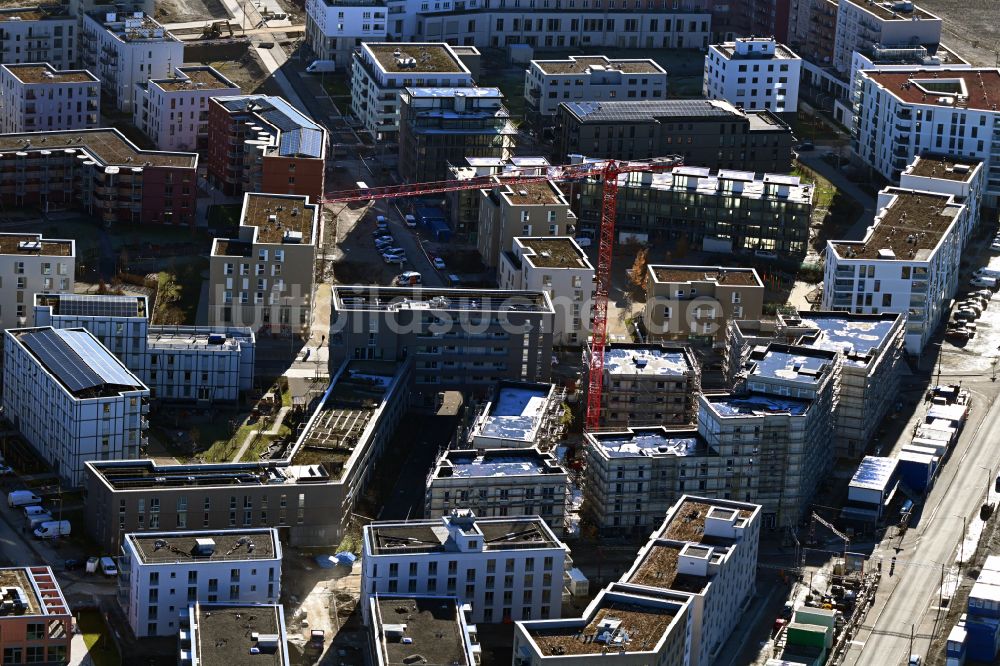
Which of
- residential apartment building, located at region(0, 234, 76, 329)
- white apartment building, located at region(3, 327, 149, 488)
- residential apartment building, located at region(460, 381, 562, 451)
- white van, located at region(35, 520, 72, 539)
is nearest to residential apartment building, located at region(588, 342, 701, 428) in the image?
residential apartment building, located at region(460, 381, 562, 451)

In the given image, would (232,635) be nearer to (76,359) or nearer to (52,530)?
(52,530)

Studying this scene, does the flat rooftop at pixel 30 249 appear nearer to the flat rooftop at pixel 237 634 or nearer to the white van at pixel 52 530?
the white van at pixel 52 530

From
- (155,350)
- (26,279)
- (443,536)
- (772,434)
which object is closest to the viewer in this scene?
(443,536)

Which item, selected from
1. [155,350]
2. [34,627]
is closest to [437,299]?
[155,350]

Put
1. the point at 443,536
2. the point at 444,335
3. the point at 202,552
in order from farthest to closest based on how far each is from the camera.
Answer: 1. the point at 444,335
2. the point at 443,536
3. the point at 202,552

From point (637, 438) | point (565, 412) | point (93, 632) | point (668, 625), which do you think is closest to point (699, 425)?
point (637, 438)

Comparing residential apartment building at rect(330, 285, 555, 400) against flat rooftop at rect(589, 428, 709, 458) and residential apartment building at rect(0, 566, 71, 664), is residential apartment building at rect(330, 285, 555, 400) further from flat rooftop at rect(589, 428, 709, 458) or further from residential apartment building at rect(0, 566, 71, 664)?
residential apartment building at rect(0, 566, 71, 664)
